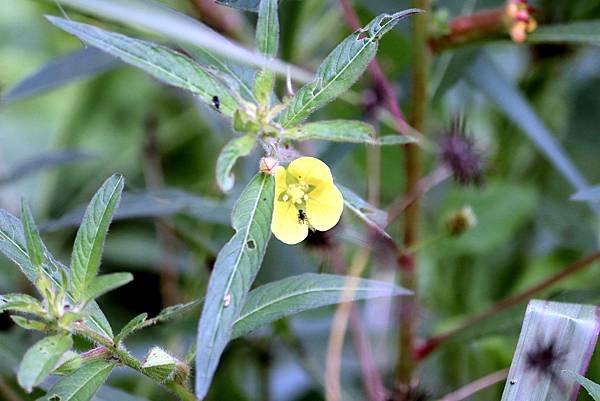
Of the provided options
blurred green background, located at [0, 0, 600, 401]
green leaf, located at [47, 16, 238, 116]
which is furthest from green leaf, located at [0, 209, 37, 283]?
blurred green background, located at [0, 0, 600, 401]

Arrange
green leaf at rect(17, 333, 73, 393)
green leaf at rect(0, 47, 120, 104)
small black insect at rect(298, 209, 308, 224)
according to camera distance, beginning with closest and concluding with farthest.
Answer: green leaf at rect(17, 333, 73, 393)
small black insect at rect(298, 209, 308, 224)
green leaf at rect(0, 47, 120, 104)

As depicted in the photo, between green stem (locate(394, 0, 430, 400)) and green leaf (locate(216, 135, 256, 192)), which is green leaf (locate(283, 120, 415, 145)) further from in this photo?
green stem (locate(394, 0, 430, 400))

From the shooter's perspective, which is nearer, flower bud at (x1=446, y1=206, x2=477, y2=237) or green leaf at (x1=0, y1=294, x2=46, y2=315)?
green leaf at (x1=0, y1=294, x2=46, y2=315)

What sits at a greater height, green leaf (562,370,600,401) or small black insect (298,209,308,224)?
small black insect (298,209,308,224)

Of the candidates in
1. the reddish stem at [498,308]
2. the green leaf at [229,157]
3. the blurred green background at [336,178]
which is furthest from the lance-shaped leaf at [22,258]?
the reddish stem at [498,308]

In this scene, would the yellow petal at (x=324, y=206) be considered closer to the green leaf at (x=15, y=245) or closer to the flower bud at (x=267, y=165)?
the flower bud at (x=267, y=165)

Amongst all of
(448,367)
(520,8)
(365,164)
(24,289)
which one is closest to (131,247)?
(24,289)

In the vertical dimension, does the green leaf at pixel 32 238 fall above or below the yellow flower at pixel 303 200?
below
